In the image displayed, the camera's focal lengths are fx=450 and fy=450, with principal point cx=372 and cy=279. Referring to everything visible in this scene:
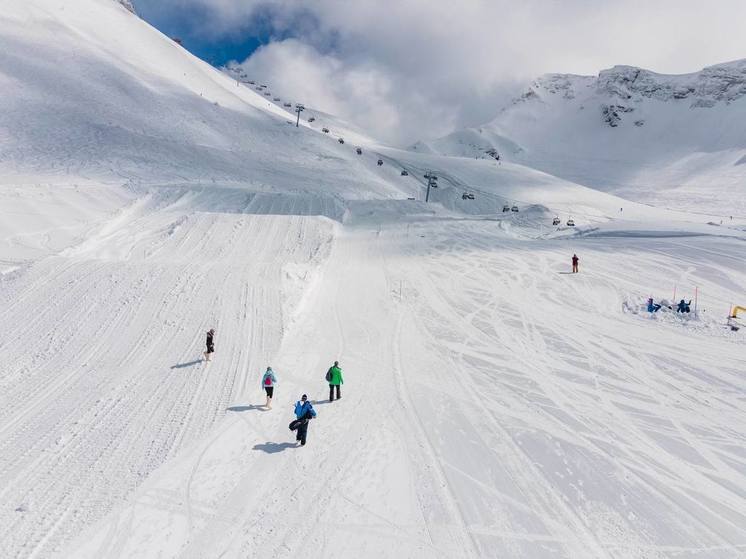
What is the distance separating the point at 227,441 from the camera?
9922 mm

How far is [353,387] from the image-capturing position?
1284cm

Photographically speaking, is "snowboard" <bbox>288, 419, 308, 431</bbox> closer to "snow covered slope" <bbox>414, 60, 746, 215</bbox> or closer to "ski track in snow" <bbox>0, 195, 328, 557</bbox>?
"ski track in snow" <bbox>0, 195, 328, 557</bbox>

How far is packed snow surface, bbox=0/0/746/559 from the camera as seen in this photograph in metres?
8.02

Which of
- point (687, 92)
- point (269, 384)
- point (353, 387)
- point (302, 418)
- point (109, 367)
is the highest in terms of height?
point (687, 92)

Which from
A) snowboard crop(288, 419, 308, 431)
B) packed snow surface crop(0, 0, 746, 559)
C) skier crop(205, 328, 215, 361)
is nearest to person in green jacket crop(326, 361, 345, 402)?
packed snow surface crop(0, 0, 746, 559)

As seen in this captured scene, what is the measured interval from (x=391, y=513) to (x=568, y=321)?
13.7m

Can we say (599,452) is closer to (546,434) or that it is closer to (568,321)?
(546,434)

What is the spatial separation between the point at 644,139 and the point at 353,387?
621 feet

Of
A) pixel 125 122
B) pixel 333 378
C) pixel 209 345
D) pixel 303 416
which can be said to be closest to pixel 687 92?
pixel 125 122

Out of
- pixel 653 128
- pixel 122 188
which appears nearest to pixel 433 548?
pixel 122 188

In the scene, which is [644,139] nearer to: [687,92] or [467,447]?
[687,92]

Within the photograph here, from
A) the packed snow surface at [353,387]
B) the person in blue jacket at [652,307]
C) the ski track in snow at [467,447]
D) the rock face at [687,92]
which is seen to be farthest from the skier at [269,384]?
the rock face at [687,92]

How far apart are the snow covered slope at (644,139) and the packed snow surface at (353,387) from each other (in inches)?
3274

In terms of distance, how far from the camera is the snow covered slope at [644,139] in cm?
10959
